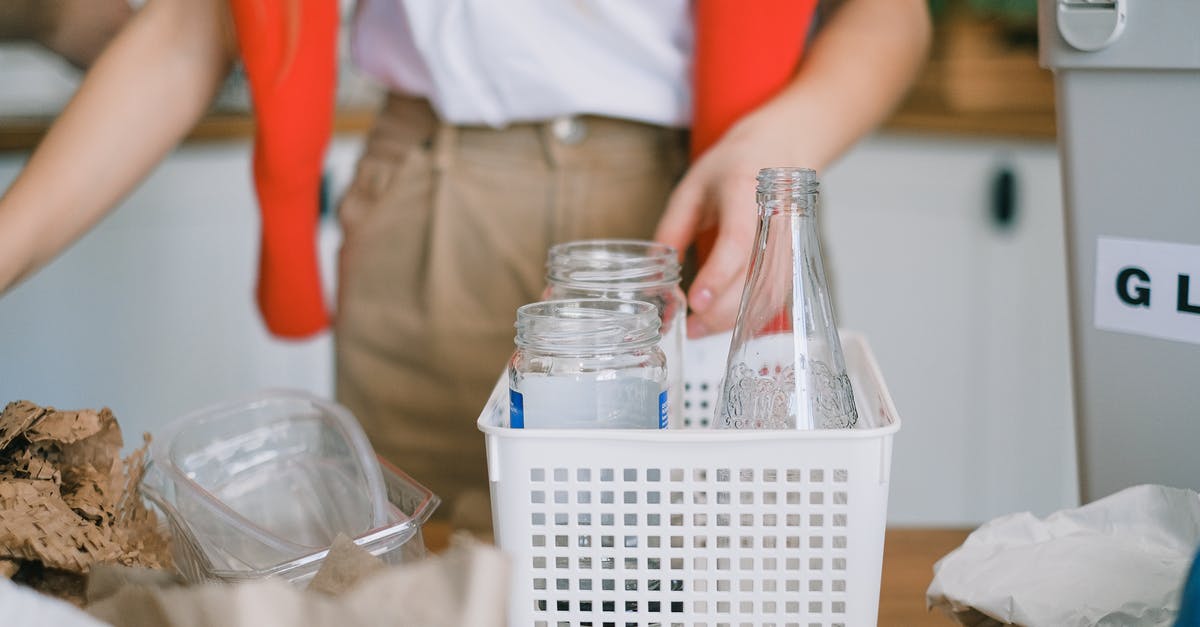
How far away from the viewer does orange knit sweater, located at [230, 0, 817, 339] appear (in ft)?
2.58

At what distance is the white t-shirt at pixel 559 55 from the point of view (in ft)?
2.73

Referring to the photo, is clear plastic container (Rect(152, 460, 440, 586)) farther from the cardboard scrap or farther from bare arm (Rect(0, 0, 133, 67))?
bare arm (Rect(0, 0, 133, 67))

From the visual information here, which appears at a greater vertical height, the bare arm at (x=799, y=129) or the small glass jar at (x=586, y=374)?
the bare arm at (x=799, y=129)

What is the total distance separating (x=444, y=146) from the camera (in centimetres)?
91

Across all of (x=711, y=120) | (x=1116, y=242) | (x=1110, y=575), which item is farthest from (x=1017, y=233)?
(x=1110, y=575)

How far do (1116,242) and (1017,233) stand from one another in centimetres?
130

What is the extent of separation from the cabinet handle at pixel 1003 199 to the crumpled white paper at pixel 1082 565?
1352 millimetres

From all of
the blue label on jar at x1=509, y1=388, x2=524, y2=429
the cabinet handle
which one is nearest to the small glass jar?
the blue label on jar at x1=509, y1=388, x2=524, y2=429

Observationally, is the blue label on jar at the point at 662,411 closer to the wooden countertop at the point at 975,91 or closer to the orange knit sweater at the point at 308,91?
the orange knit sweater at the point at 308,91

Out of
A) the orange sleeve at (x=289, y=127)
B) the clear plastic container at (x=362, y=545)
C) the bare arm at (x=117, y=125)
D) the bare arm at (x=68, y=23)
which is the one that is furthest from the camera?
the bare arm at (x=68, y=23)

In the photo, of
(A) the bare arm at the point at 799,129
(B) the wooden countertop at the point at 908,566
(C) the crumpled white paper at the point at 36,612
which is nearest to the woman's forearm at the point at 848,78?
(A) the bare arm at the point at 799,129

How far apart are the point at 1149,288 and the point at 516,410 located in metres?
0.35

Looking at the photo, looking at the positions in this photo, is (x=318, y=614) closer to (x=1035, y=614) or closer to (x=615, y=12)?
(x=1035, y=614)

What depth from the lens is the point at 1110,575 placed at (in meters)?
0.50
